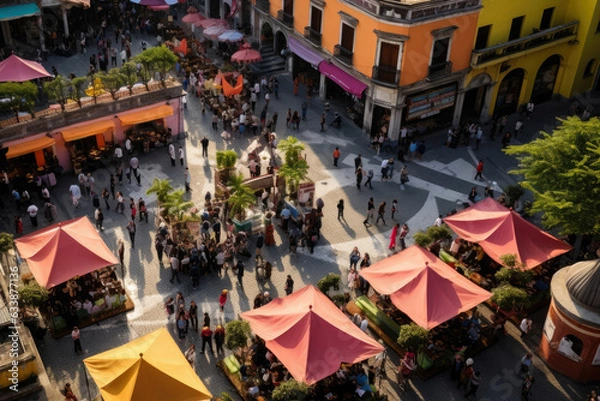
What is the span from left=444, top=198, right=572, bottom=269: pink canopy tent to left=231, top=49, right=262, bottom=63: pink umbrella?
20747 millimetres

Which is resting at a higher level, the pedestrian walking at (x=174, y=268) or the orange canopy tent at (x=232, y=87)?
the orange canopy tent at (x=232, y=87)

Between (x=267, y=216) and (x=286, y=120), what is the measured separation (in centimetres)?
1144

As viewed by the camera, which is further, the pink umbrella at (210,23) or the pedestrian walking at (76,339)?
the pink umbrella at (210,23)

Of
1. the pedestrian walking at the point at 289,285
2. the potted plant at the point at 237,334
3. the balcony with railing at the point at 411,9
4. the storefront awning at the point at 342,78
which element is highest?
the balcony with railing at the point at 411,9

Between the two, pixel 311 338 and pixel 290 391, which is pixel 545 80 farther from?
pixel 290 391

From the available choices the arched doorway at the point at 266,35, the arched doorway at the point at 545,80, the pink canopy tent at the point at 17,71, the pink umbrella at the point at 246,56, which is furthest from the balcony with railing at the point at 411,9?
the pink canopy tent at the point at 17,71

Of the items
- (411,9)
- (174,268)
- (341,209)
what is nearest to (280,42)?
(411,9)

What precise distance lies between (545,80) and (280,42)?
61.8 feet

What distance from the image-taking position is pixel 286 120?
44438 millimetres

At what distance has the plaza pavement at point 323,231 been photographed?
90.4 feet

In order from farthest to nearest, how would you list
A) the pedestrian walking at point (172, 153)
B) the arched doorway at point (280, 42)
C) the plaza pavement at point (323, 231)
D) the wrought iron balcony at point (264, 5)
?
the arched doorway at point (280, 42), the wrought iron balcony at point (264, 5), the pedestrian walking at point (172, 153), the plaza pavement at point (323, 231)

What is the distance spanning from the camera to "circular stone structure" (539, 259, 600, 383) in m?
26.8

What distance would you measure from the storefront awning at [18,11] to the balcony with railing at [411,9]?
75.8 feet

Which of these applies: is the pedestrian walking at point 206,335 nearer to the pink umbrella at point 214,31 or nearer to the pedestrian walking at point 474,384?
the pedestrian walking at point 474,384
